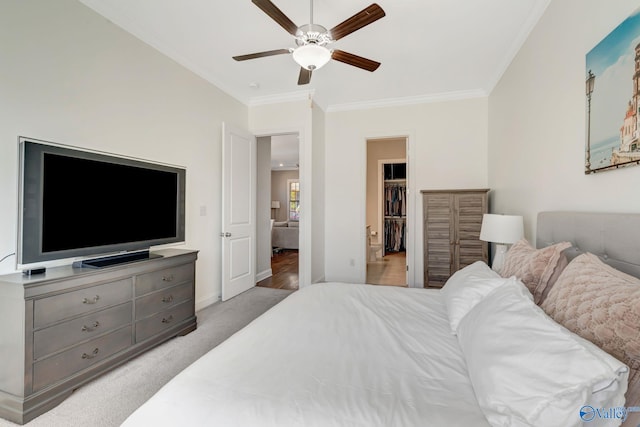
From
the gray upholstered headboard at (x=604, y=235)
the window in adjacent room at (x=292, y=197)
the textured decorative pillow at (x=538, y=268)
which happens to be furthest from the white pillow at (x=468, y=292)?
the window in adjacent room at (x=292, y=197)

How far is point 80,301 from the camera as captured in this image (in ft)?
5.84

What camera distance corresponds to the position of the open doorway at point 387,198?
6.79 metres

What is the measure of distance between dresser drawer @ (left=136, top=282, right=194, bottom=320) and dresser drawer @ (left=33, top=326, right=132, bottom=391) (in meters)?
0.16

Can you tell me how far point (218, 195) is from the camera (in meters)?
3.64

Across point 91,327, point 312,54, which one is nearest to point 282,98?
point 312,54

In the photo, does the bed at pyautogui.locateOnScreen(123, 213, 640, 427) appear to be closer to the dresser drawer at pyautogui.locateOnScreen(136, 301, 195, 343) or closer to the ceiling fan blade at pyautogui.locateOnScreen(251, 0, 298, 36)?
the dresser drawer at pyautogui.locateOnScreen(136, 301, 195, 343)

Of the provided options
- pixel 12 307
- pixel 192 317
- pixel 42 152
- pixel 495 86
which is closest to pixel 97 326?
pixel 12 307

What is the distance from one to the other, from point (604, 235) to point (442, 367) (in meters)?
1.01

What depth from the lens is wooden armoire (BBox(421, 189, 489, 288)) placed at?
345 centimetres

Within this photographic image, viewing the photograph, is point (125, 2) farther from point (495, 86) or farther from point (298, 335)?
point (495, 86)

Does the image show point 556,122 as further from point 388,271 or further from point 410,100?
point 388,271

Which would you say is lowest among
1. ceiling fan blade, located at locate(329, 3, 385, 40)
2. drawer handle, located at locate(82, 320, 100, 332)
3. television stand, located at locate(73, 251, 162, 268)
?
drawer handle, located at locate(82, 320, 100, 332)

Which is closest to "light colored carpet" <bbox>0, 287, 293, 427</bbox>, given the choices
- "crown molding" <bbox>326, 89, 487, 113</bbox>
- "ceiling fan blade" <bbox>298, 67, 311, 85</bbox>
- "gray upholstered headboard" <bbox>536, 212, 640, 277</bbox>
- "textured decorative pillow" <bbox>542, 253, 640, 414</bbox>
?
"textured decorative pillow" <bbox>542, 253, 640, 414</bbox>

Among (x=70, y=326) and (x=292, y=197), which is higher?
(x=292, y=197)
